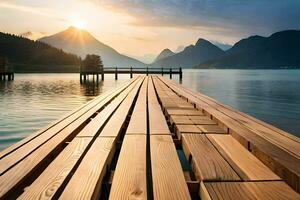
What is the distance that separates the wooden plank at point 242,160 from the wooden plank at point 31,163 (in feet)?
6.08

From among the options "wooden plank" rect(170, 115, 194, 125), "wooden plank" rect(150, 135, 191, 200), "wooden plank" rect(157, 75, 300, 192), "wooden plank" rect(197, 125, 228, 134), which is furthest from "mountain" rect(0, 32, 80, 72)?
"wooden plank" rect(150, 135, 191, 200)

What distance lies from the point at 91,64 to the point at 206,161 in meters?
53.3

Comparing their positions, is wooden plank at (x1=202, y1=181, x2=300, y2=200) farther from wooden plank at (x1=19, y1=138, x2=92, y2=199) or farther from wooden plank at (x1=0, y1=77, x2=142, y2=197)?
wooden plank at (x1=0, y1=77, x2=142, y2=197)

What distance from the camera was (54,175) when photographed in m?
2.61

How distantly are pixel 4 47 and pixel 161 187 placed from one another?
17530 cm

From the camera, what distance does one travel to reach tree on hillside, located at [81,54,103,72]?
5359 cm

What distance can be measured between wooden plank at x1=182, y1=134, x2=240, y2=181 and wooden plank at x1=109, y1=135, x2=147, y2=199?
1.62ft

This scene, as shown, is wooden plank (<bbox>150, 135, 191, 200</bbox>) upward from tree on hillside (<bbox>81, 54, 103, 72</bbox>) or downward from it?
downward

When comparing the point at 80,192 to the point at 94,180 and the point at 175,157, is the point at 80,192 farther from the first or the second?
the point at 175,157

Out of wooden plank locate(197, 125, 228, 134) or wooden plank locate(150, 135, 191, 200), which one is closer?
wooden plank locate(150, 135, 191, 200)

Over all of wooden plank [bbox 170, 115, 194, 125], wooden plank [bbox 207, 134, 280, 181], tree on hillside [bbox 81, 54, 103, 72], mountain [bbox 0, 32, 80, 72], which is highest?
mountain [bbox 0, 32, 80, 72]

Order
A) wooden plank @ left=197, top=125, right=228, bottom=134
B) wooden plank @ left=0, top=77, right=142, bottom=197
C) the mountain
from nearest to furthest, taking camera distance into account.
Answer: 1. wooden plank @ left=0, top=77, right=142, bottom=197
2. wooden plank @ left=197, top=125, right=228, bottom=134
3. the mountain

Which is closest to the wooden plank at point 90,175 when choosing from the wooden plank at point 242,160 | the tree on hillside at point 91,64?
the wooden plank at point 242,160

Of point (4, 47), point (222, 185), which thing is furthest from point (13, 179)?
point (4, 47)
